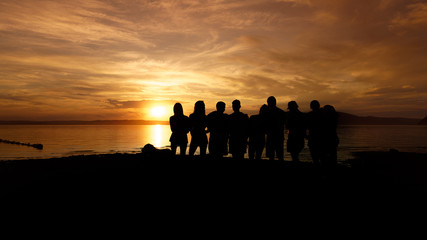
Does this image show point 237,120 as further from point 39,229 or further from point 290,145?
point 39,229

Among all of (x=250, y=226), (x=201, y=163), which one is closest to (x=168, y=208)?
(x=250, y=226)

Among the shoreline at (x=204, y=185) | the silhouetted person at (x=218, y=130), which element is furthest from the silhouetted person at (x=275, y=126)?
the silhouetted person at (x=218, y=130)

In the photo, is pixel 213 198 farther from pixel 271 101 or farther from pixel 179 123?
pixel 271 101

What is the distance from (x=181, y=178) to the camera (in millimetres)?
8203

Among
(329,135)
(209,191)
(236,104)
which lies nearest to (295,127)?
(329,135)

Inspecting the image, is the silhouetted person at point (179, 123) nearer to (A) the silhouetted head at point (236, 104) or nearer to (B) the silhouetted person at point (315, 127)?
(A) the silhouetted head at point (236, 104)

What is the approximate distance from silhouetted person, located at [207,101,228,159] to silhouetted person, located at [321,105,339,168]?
364cm

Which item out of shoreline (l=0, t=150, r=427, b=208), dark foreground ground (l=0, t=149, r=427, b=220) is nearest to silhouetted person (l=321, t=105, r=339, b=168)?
shoreline (l=0, t=150, r=427, b=208)

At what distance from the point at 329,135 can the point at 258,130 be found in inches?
100

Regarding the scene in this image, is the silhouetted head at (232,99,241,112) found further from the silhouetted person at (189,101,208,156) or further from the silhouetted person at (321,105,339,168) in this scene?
the silhouetted person at (321,105,339,168)

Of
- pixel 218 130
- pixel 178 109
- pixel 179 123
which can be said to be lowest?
pixel 218 130

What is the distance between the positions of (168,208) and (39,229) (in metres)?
2.50

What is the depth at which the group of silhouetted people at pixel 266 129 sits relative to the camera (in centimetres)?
888

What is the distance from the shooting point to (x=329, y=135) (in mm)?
8812
